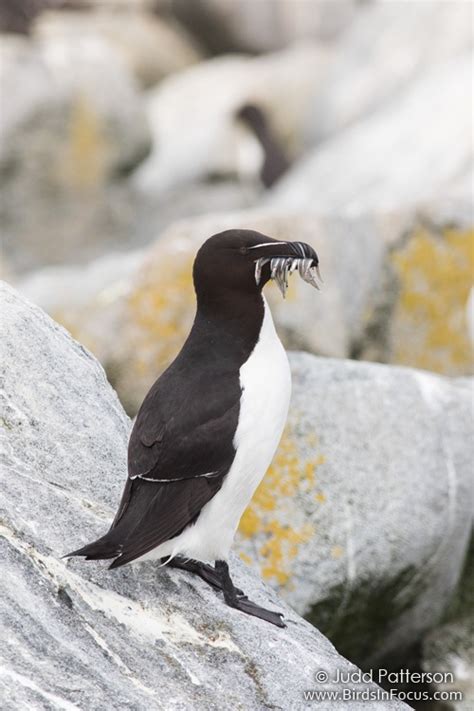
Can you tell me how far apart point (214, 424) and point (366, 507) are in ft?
6.28

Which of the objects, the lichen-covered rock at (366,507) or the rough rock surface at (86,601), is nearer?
the rough rock surface at (86,601)

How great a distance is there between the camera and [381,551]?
18.0ft

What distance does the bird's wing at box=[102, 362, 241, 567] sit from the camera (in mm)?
3758

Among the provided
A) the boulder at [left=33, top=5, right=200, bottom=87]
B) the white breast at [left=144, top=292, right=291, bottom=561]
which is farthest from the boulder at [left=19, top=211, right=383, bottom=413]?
the boulder at [left=33, top=5, right=200, bottom=87]

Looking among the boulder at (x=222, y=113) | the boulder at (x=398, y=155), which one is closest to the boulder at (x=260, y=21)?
the boulder at (x=222, y=113)

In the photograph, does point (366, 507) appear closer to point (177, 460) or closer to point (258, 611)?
point (258, 611)

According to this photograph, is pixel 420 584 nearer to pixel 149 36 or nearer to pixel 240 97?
pixel 240 97

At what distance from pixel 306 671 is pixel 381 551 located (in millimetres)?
1719

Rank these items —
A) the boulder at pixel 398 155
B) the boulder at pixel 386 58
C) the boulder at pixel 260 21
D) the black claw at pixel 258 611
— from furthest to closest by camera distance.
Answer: the boulder at pixel 260 21 < the boulder at pixel 386 58 < the boulder at pixel 398 155 < the black claw at pixel 258 611

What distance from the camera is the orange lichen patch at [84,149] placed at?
492 inches

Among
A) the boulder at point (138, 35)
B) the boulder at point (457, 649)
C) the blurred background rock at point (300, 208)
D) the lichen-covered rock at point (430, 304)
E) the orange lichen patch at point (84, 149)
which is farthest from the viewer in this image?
the boulder at point (138, 35)

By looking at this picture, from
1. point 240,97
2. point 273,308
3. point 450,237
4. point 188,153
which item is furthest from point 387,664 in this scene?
point 240,97

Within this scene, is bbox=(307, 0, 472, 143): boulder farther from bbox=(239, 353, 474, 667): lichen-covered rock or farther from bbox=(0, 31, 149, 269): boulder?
bbox=(239, 353, 474, 667): lichen-covered rock

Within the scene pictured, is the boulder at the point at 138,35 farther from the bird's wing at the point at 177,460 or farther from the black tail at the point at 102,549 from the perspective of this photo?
the black tail at the point at 102,549
